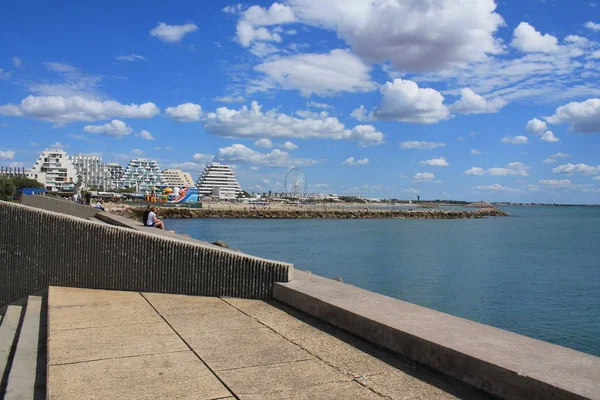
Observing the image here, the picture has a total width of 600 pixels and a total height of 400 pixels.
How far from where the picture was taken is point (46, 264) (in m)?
7.82

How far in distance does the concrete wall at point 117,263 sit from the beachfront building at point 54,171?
170m

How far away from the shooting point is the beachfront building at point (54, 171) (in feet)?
545

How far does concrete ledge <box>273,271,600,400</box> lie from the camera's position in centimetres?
364

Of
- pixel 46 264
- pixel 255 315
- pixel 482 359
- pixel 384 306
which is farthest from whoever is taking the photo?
pixel 46 264

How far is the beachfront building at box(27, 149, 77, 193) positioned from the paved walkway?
566ft

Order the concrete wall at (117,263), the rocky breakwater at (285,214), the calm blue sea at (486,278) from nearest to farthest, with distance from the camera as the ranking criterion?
the concrete wall at (117,263) → the calm blue sea at (486,278) → the rocky breakwater at (285,214)

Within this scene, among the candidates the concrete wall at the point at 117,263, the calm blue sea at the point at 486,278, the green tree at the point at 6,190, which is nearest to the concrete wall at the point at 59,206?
the calm blue sea at the point at 486,278

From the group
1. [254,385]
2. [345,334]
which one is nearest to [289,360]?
[254,385]

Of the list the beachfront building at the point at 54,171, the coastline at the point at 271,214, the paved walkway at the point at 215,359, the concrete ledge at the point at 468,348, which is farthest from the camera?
the beachfront building at the point at 54,171

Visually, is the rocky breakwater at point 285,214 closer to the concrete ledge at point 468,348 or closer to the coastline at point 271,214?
the coastline at point 271,214

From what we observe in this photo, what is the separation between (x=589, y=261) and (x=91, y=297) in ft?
126

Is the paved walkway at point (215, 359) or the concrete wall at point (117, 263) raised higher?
the concrete wall at point (117, 263)

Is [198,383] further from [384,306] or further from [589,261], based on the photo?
[589,261]

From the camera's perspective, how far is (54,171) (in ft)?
558
